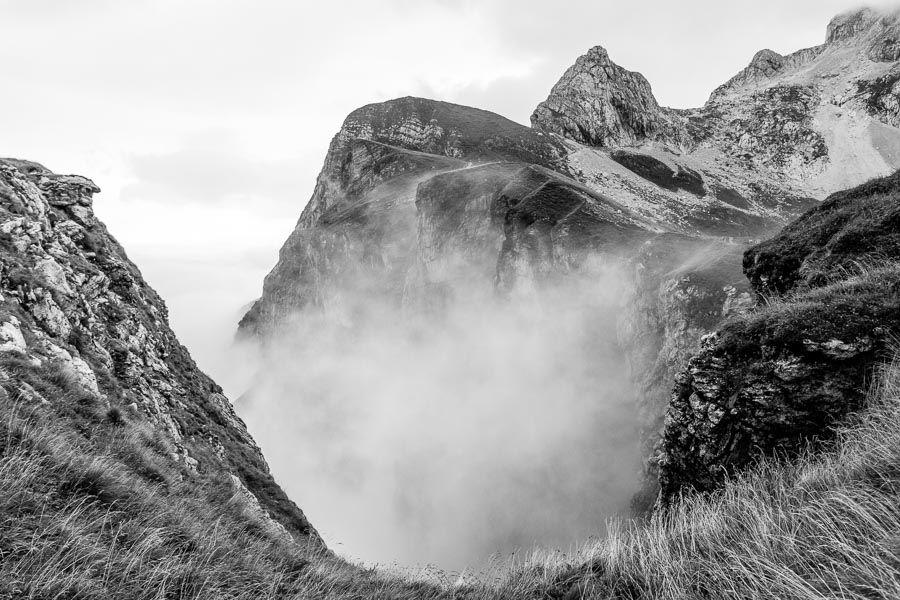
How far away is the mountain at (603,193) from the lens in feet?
124

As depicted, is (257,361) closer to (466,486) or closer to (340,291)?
(340,291)

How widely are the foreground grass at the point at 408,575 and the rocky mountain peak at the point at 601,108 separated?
127 m

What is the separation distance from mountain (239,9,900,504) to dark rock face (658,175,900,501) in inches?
364

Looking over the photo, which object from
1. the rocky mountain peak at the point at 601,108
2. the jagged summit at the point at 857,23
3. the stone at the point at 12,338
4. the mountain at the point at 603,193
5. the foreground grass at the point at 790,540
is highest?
the jagged summit at the point at 857,23

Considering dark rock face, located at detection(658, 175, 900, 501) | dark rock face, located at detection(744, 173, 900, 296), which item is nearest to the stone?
dark rock face, located at detection(658, 175, 900, 501)

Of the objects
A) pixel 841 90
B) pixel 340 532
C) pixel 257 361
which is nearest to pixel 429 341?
pixel 340 532

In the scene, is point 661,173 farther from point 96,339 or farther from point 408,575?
point 408,575

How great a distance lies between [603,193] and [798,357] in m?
79.8

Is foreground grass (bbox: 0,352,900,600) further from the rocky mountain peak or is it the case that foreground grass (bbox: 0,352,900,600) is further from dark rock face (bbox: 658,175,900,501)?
the rocky mountain peak

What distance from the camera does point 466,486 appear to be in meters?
46.5

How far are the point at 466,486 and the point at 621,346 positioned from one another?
22.9 meters

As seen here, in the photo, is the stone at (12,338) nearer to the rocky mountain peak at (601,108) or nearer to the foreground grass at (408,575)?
the foreground grass at (408,575)

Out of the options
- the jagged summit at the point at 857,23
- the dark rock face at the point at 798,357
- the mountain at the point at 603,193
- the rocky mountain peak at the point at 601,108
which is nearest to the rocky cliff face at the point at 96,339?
the dark rock face at the point at 798,357

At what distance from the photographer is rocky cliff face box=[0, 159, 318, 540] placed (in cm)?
902
